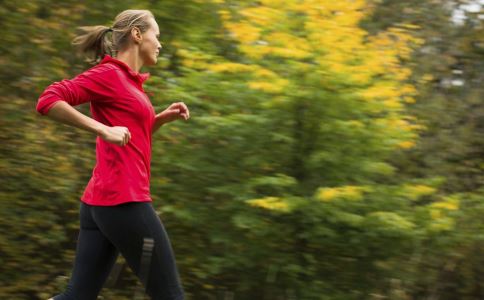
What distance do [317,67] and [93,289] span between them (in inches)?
94.7

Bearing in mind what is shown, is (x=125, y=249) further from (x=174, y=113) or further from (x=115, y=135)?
(x=174, y=113)

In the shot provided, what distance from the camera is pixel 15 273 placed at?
6.57 m

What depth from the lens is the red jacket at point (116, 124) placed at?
3.37 m

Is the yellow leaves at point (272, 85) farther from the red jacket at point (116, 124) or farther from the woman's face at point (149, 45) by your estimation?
the red jacket at point (116, 124)

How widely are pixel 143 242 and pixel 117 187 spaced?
269 mm

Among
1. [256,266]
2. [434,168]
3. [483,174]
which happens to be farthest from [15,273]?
[483,174]

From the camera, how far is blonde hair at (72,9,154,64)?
365cm

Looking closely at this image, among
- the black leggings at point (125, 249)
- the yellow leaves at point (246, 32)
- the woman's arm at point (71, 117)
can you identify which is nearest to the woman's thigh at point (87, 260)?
the black leggings at point (125, 249)

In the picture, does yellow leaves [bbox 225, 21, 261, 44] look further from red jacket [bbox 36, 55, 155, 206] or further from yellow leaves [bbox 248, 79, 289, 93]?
red jacket [bbox 36, 55, 155, 206]

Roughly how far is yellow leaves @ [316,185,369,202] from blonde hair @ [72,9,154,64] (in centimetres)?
198

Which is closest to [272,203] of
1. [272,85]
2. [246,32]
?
[272,85]

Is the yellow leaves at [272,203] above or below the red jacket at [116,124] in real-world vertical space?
below

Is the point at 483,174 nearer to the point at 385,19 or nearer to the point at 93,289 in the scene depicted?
the point at 385,19

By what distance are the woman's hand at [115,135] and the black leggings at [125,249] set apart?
0.34m
